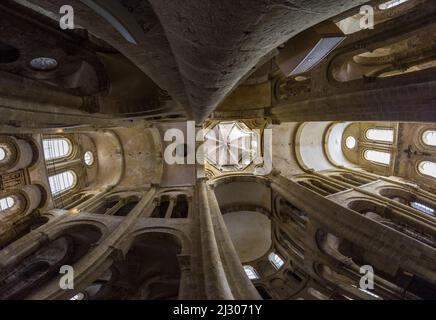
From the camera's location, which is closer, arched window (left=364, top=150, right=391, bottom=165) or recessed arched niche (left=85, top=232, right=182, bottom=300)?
recessed arched niche (left=85, top=232, right=182, bottom=300)

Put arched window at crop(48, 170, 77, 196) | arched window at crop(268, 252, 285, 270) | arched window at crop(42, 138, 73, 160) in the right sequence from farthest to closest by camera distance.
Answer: arched window at crop(268, 252, 285, 270), arched window at crop(42, 138, 73, 160), arched window at crop(48, 170, 77, 196)

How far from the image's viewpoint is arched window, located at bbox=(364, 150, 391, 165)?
13818mm

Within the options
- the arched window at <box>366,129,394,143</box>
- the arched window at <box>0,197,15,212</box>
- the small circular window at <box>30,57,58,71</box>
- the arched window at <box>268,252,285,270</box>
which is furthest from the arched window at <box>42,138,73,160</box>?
the arched window at <box>366,129,394,143</box>

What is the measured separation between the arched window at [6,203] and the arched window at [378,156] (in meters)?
20.4

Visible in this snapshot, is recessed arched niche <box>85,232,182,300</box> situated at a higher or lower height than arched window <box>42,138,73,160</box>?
lower

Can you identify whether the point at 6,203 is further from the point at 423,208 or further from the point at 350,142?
the point at 350,142

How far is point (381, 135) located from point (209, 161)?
11.9 metres

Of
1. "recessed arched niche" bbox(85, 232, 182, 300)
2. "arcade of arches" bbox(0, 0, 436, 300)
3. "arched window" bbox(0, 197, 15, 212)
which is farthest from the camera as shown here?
"arched window" bbox(0, 197, 15, 212)

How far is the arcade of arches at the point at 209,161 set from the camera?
3.11 m

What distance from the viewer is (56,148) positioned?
14.3 meters

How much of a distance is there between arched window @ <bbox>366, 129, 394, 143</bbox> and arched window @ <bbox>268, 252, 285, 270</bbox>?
10136mm

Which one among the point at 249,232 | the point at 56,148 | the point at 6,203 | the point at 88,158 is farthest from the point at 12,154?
the point at 249,232

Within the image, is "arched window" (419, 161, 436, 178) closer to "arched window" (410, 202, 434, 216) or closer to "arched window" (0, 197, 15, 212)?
"arched window" (410, 202, 434, 216)
